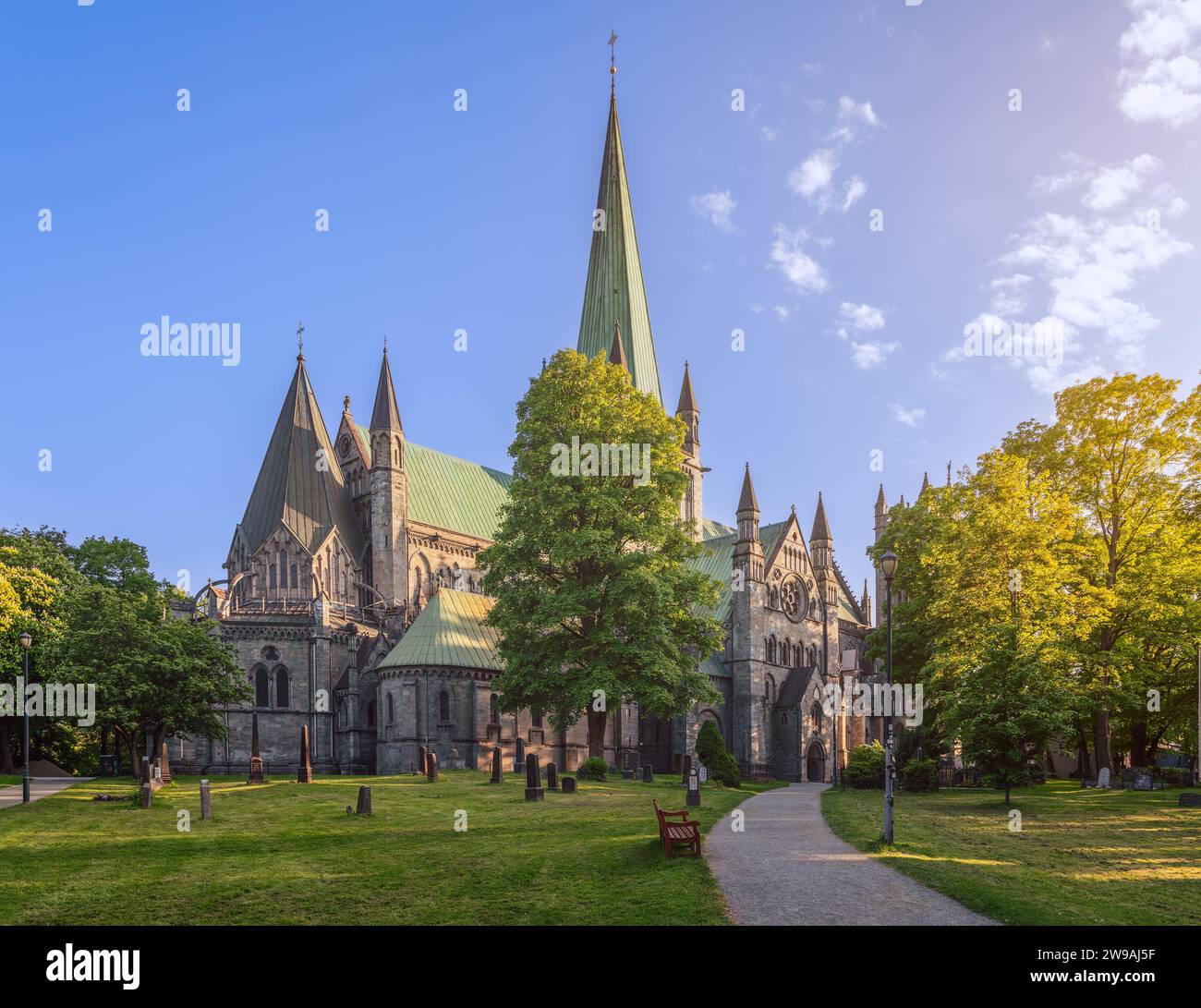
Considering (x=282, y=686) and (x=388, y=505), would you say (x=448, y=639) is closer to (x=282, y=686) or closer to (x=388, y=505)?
(x=282, y=686)

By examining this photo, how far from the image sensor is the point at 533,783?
29.7 meters

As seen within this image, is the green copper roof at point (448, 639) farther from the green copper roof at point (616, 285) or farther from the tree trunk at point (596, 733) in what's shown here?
the green copper roof at point (616, 285)

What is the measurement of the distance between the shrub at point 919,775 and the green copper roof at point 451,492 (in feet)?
99.8

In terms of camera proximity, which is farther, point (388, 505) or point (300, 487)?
point (388, 505)

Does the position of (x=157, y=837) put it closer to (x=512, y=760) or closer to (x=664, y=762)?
(x=512, y=760)

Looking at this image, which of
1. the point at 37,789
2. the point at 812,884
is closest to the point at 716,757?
the point at 37,789

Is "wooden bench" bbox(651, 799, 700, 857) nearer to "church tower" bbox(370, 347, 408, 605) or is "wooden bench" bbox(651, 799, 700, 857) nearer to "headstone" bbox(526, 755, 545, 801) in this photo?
"headstone" bbox(526, 755, 545, 801)

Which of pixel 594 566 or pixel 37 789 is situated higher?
pixel 594 566

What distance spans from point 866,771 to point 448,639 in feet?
65.1

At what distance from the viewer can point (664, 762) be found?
5619 centimetres

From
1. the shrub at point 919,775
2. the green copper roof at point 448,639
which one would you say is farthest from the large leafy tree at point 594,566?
the shrub at point 919,775

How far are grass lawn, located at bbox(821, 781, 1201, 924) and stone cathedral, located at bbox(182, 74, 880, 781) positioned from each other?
1693 cm

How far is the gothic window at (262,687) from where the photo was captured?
50281mm
